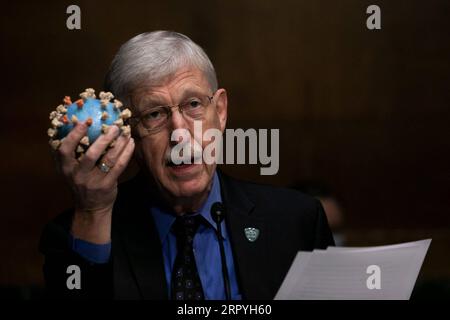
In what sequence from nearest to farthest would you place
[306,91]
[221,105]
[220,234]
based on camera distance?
1. [220,234]
2. [221,105]
3. [306,91]

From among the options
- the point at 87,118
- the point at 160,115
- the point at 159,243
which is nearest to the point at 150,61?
the point at 160,115

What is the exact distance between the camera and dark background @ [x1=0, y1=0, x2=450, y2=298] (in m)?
4.46

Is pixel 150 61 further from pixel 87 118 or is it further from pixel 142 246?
pixel 142 246

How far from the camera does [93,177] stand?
1937 mm

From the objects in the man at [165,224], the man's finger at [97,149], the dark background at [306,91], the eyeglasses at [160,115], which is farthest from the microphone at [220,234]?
the dark background at [306,91]

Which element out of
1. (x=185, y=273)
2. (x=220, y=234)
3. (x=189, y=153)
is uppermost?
(x=189, y=153)

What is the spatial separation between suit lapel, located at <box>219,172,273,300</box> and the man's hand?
Result: 0.39 metres

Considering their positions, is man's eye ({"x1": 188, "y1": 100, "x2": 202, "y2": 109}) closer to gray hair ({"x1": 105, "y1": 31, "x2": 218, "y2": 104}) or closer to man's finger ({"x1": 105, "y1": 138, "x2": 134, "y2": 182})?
gray hair ({"x1": 105, "y1": 31, "x2": 218, "y2": 104})

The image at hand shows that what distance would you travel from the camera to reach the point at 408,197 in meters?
4.47

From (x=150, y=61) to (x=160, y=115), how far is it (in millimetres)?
148

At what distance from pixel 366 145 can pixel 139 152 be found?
8.50 ft
